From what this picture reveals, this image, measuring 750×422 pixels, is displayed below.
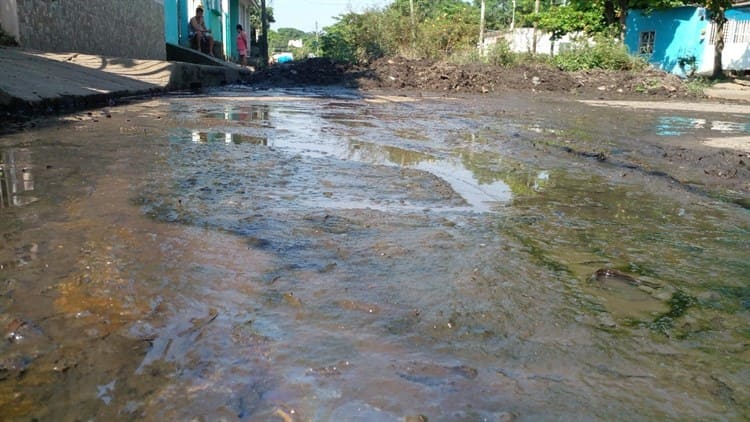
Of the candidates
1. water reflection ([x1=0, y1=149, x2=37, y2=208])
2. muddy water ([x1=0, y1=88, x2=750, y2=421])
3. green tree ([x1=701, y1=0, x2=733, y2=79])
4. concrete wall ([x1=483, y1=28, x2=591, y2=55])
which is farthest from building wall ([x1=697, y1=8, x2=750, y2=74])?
water reflection ([x1=0, y1=149, x2=37, y2=208])

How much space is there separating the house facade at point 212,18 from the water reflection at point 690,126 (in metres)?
13.3

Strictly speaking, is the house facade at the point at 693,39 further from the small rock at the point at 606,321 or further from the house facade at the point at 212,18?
the small rock at the point at 606,321

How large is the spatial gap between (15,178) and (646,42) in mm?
27115

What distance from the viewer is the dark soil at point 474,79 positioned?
14219mm

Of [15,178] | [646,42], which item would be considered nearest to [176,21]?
[15,178]

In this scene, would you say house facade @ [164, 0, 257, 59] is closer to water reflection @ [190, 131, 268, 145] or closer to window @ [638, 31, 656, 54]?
water reflection @ [190, 131, 268, 145]

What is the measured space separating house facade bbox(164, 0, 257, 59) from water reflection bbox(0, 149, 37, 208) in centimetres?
1369

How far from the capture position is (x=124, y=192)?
8.98 feet

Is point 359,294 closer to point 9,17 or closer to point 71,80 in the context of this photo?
point 71,80

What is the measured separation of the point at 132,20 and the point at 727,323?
13953 mm

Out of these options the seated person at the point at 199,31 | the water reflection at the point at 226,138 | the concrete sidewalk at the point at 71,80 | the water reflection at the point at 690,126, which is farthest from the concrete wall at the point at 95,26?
the water reflection at the point at 690,126

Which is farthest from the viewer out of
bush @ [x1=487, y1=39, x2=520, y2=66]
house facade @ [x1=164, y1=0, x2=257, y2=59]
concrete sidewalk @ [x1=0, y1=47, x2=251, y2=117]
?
bush @ [x1=487, y1=39, x2=520, y2=66]

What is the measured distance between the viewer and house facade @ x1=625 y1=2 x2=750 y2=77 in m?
23.0

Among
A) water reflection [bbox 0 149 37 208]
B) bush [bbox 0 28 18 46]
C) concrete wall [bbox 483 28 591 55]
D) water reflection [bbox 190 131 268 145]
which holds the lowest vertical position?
water reflection [bbox 0 149 37 208]
